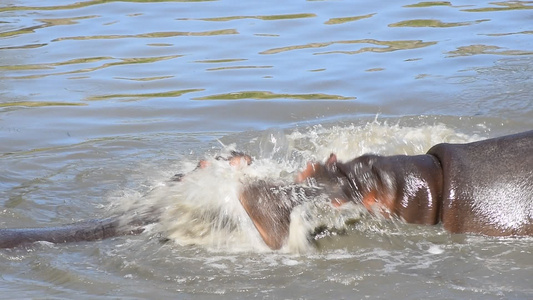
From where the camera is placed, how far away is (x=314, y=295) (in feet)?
13.8

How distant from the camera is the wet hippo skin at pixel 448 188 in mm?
4914

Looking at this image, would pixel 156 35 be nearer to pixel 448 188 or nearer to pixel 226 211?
pixel 226 211

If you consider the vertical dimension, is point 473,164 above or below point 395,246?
above

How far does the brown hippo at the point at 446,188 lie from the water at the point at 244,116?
4.2 inches

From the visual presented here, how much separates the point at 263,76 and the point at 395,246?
405cm

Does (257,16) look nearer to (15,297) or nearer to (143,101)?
(143,101)

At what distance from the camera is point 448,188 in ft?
16.1

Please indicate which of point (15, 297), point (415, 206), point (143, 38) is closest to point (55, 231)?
point (15, 297)

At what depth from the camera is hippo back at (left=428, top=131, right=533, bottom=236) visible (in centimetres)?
491

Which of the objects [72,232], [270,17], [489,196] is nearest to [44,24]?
[270,17]

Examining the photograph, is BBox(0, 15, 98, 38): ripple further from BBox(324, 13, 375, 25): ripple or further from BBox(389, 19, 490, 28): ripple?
BBox(389, 19, 490, 28): ripple

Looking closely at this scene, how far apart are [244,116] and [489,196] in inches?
119

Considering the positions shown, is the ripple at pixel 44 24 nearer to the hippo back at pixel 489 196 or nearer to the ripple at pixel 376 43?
the ripple at pixel 376 43

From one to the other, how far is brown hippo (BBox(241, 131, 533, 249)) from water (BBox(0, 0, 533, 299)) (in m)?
0.11
